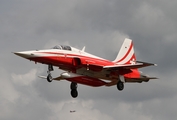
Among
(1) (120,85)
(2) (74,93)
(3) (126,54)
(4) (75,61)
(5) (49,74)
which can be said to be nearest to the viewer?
(5) (49,74)

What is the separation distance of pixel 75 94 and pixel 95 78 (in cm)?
271

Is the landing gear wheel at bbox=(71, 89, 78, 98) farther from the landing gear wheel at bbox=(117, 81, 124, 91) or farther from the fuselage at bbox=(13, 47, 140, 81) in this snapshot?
the landing gear wheel at bbox=(117, 81, 124, 91)

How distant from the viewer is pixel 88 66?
167ft

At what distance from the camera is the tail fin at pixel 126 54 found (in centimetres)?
5662

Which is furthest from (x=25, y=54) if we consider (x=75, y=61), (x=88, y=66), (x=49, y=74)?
(x=88, y=66)

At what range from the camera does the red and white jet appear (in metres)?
48.6

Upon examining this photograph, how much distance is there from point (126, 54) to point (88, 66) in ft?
24.4

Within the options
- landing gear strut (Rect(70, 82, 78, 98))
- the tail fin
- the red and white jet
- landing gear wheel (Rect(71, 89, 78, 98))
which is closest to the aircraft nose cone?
the red and white jet

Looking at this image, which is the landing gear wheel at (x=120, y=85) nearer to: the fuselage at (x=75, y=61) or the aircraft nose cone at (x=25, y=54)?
the fuselage at (x=75, y=61)

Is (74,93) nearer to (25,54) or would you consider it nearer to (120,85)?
(120,85)

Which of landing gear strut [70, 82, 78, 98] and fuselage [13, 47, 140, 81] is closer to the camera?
fuselage [13, 47, 140, 81]

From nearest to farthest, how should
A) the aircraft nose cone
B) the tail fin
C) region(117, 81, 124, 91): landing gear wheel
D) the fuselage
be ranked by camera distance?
the aircraft nose cone
the fuselage
region(117, 81, 124, 91): landing gear wheel
the tail fin

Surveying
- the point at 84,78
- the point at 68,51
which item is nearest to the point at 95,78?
the point at 84,78

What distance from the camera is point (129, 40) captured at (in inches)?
2281
